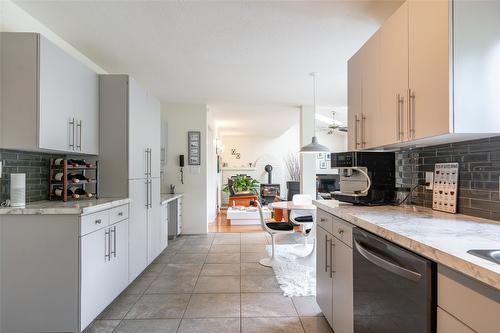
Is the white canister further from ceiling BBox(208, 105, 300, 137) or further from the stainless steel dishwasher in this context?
ceiling BBox(208, 105, 300, 137)

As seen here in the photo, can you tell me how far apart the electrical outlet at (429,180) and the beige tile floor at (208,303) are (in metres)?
1.24

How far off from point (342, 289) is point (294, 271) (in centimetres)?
159

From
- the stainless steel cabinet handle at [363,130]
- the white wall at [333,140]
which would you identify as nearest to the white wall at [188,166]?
the stainless steel cabinet handle at [363,130]

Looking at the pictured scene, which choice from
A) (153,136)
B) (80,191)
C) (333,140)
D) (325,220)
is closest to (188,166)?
(153,136)

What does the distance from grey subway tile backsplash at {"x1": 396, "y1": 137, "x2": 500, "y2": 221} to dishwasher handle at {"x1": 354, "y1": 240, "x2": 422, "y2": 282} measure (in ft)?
2.21

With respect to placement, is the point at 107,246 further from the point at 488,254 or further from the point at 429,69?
the point at 429,69

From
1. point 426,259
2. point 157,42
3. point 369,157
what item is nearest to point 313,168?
point 369,157

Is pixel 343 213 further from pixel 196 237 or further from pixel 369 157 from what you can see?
pixel 196 237

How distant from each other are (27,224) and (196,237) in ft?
10.6

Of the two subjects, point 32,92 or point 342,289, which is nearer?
point 342,289

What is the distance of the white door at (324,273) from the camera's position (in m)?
1.98

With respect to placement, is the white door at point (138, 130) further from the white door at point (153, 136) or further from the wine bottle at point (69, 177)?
the wine bottle at point (69, 177)

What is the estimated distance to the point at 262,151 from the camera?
408 inches

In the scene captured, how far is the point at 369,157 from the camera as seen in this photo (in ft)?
6.82
